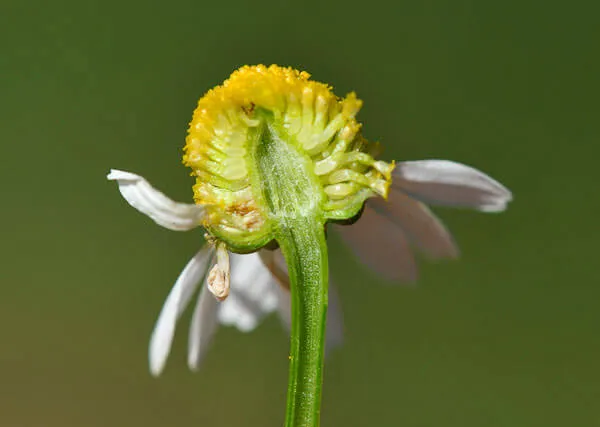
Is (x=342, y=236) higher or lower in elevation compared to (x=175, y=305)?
higher

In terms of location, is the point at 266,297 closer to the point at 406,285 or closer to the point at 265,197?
the point at 406,285

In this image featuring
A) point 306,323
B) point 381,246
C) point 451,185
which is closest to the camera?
point 306,323

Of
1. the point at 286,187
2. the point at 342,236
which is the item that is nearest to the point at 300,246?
the point at 286,187

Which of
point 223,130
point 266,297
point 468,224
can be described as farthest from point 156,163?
point 223,130

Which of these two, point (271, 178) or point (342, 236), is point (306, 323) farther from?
point (342, 236)

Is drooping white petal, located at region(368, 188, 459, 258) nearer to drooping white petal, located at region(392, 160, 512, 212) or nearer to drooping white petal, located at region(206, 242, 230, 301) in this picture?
drooping white petal, located at region(392, 160, 512, 212)

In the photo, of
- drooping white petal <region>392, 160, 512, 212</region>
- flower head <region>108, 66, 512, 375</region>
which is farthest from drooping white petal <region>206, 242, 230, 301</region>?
drooping white petal <region>392, 160, 512, 212</region>

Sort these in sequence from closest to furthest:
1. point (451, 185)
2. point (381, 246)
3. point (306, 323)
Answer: point (306, 323)
point (451, 185)
point (381, 246)
